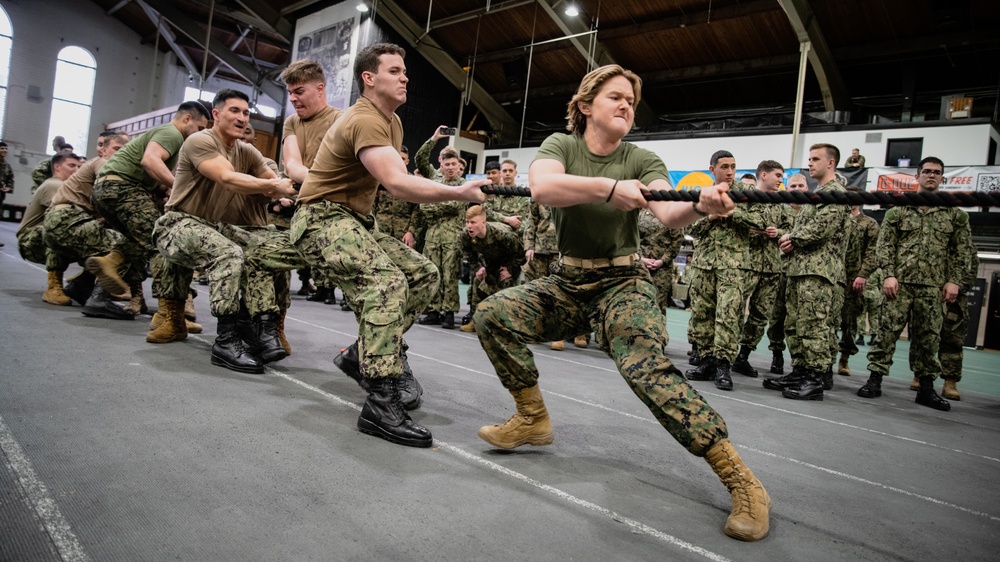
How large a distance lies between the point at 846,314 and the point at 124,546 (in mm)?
7275

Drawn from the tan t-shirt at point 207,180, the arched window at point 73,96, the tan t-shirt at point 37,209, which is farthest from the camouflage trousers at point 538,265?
the arched window at point 73,96

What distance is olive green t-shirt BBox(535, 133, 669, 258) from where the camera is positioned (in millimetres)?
2504

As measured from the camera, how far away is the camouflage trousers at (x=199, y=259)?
3701 mm

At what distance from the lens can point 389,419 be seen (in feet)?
8.73

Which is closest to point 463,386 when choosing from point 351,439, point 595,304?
point 351,439

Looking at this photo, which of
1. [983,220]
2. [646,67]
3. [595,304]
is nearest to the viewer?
[595,304]

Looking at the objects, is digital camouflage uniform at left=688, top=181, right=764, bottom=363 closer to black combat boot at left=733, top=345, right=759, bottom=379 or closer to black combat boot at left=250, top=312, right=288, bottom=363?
black combat boot at left=733, top=345, right=759, bottom=379

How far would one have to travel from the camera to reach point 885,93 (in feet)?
55.0

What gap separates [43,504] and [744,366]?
5469mm

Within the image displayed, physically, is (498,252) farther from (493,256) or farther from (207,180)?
(207,180)

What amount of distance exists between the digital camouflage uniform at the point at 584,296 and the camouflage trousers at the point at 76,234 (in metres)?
4.30

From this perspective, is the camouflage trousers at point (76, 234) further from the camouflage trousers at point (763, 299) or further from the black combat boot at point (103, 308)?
the camouflage trousers at point (763, 299)

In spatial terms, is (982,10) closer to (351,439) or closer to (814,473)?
(814,473)

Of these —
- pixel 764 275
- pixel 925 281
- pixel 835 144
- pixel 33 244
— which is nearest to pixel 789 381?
pixel 764 275
